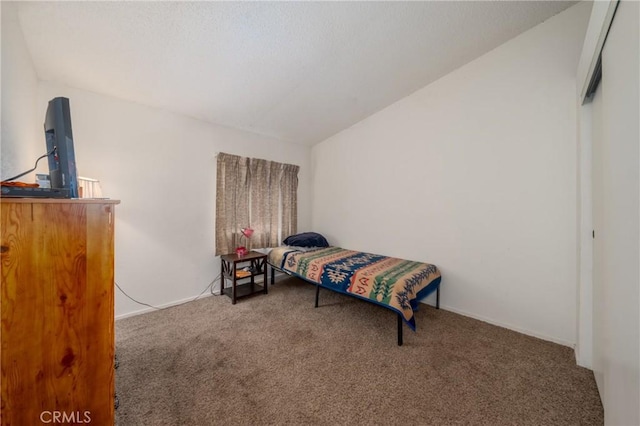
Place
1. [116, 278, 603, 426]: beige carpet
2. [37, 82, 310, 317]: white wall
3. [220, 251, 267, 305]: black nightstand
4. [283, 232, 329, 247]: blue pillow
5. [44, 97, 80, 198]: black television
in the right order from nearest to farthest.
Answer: [44, 97, 80, 198]: black television, [116, 278, 603, 426]: beige carpet, [37, 82, 310, 317]: white wall, [220, 251, 267, 305]: black nightstand, [283, 232, 329, 247]: blue pillow

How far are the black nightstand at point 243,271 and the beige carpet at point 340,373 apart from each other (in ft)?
1.72

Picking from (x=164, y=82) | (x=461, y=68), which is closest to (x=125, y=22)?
(x=164, y=82)

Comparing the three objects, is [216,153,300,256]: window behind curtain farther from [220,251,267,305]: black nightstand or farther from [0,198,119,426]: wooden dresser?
[0,198,119,426]: wooden dresser

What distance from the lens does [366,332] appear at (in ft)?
6.91

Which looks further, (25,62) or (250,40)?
(250,40)

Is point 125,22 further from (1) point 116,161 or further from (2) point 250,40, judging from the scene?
(1) point 116,161

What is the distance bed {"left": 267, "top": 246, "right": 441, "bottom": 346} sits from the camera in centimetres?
196

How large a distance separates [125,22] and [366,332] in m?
3.09

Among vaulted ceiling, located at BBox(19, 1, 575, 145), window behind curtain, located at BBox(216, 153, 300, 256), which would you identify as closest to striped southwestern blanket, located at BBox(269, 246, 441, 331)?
window behind curtain, located at BBox(216, 153, 300, 256)

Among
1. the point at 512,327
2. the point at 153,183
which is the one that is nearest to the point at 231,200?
the point at 153,183

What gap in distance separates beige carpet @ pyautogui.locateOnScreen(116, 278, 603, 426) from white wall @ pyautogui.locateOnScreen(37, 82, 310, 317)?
54cm

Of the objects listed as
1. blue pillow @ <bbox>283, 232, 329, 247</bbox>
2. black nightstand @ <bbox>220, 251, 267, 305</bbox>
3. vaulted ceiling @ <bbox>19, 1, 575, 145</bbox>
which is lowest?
black nightstand @ <bbox>220, 251, 267, 305</bbox>

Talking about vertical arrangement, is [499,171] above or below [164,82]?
below

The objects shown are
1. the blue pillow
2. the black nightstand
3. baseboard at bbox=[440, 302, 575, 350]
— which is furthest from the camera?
the blue pillow
